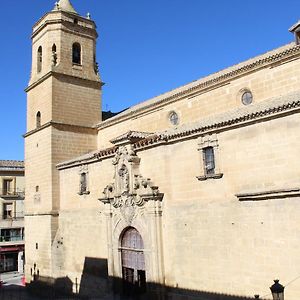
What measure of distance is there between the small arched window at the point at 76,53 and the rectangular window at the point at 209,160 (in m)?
12.1

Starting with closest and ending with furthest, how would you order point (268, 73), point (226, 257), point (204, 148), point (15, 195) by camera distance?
point (226, 257)
point (204, 148)
point (268, 73)
point (15, 195)

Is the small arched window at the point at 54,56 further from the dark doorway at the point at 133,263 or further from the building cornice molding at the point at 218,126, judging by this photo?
the dark doorway at the point at 133,263

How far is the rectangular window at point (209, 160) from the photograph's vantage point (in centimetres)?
1291

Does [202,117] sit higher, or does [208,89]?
[208,89]

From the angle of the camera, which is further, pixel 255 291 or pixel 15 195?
pixel 15 195

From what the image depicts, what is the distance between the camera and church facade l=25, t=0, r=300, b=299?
11.2m

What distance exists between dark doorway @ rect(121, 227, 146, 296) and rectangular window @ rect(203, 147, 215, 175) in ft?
12.9

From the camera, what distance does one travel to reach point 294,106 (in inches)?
425

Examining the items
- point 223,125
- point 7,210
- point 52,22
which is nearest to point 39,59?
point 52,22

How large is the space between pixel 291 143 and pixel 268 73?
4555mm

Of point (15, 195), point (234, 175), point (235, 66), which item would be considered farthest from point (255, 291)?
point (15, 195)

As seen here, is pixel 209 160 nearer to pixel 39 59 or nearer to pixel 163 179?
pixel 163 179

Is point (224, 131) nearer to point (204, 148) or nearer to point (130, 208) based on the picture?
point (204, 148)

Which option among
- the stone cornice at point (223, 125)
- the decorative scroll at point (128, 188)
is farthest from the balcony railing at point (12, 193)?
the stone cornice at point (223, 125)
